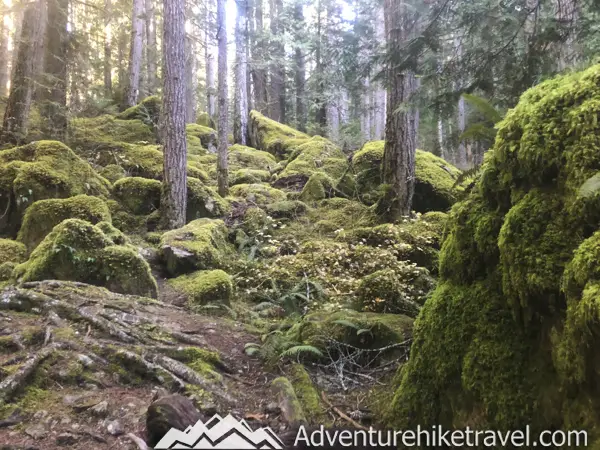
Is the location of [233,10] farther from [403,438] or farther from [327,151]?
[403,438]

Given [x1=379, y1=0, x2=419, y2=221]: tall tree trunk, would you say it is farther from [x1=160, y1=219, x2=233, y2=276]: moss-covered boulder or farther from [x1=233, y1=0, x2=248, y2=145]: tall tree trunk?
[x1=233, y1=0, x2=248, y2=145]: tall tree trunk

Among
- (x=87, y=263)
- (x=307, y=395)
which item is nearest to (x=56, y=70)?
(x=87, y=263)

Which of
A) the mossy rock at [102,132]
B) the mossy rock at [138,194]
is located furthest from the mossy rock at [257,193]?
the mossy rock at [102,132]

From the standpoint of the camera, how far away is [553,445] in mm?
2064

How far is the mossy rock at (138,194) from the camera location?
10.5m

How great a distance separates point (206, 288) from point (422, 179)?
254 inches

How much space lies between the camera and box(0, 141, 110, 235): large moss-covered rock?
870 centimetres

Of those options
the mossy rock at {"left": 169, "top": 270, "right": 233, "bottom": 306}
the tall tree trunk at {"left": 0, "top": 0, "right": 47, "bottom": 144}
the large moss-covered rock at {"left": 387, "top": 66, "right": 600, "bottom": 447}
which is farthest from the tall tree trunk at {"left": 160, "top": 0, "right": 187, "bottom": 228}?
the large moss-covered rock at {"left": 387, "top": 66, "right": 600, "bottom": 447}

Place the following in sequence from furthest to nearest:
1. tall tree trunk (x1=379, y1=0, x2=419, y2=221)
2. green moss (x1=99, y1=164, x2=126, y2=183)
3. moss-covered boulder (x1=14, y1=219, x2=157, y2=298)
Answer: green moss (x1=99, y1=164, x2=126, y2=183) → tall tree trunk (x1=379, y1=0, x2=419, y2=221) → moss-covered boulder (x1=14, y1=219, x2=157, y2=298)

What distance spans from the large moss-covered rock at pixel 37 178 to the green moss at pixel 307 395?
701 cm

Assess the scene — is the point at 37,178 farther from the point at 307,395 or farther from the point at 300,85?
the point at 300,85

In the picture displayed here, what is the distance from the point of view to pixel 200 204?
36.6 ft

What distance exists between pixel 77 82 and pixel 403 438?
14.7 m

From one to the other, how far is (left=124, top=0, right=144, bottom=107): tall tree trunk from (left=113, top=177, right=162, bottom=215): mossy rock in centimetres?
988
